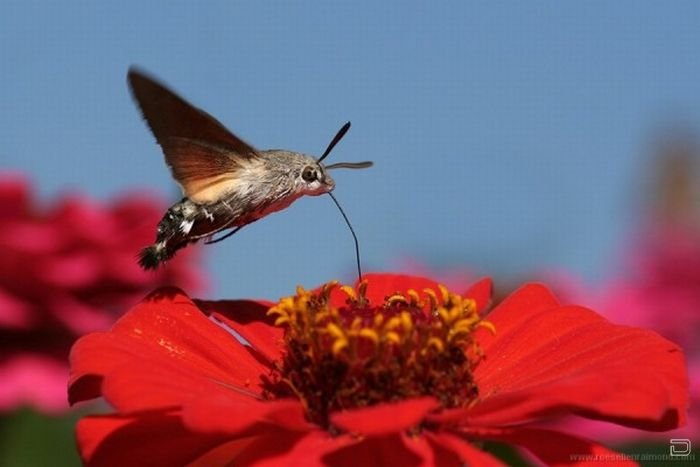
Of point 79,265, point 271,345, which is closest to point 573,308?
point 271,345

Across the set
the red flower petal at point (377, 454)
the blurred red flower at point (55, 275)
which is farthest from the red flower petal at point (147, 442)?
the blurred red flower at point (55, 275)

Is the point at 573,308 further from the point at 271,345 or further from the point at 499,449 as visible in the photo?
the point at 271,345

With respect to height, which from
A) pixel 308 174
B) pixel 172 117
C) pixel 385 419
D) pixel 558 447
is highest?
pixel 172 117

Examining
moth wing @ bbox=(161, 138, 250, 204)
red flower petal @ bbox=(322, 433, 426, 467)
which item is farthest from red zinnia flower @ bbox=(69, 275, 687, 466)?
moth wing @ bbox=(161, 138, 250, 204)

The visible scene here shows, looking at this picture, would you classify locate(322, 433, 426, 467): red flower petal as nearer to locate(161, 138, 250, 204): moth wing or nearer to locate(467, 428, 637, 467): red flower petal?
locate(467, 428, 637, 467): red flower petal

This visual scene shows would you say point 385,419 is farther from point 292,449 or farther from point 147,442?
point 147,442

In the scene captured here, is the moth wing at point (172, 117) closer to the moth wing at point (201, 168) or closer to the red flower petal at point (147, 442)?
the moth wing at point (201, 168)

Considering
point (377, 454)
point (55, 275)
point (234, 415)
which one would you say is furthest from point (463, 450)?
point (55, 275)
